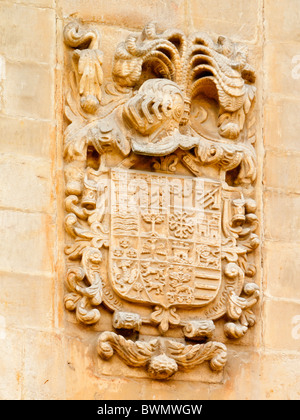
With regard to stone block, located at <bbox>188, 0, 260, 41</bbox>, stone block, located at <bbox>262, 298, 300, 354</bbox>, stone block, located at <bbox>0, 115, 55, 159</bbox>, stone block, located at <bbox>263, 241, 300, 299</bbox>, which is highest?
stone block, located at <bbox>188, 0, 260, 41</bbox>

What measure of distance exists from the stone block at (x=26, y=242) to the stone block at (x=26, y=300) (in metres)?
0.05

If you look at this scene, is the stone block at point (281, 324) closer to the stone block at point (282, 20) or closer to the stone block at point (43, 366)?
the stone block at point (43, 366)

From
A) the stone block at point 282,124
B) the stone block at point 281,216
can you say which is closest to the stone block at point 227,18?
the stone block at point 282,124

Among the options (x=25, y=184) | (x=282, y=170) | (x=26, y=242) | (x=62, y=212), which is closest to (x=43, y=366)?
(x=26, y=242)

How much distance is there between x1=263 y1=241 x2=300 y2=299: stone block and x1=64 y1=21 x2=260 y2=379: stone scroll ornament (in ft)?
0.35

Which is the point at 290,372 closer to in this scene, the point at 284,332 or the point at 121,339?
the point at 284,332

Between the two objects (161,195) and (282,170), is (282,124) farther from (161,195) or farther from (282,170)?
(161,195)

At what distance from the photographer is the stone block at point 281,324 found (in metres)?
13.4

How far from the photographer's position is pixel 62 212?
13.2 metres

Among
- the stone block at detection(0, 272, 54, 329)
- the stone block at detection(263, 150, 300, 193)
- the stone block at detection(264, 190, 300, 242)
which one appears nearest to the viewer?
the stone block at detection(0, 272, 54, 329)

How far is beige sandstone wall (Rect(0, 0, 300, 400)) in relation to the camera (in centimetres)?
1287

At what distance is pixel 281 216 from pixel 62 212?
1.37 meters

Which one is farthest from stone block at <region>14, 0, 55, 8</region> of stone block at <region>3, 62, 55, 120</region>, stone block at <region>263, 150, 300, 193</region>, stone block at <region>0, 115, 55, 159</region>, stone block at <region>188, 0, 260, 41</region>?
stone block at <region>263, 150, 300, 193</region>

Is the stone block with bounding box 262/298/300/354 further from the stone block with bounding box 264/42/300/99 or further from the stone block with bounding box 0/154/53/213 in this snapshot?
the stone block with bounding box 0/154/53/213
